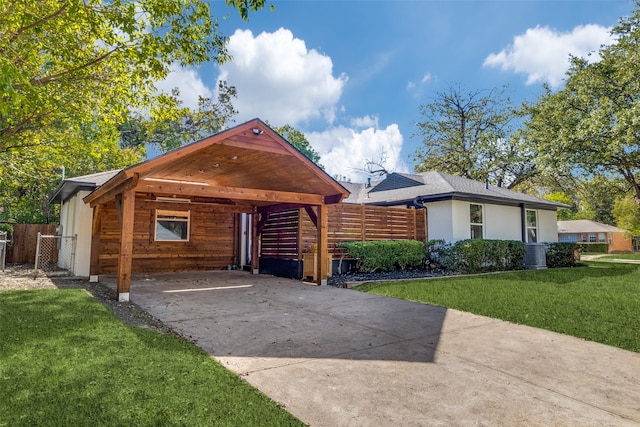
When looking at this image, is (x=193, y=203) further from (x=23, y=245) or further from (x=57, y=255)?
(x=23, y=245)

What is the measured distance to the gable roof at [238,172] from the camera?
7059mm

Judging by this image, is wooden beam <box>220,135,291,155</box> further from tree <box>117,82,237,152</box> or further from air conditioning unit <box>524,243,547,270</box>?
tree <box>117,82,237,152</box>

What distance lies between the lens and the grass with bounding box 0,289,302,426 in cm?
240

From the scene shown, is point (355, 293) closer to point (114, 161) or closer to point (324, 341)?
point (324, 341)

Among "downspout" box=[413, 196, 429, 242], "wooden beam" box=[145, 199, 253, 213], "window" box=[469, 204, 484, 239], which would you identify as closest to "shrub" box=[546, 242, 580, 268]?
"window" box=[469, 204, 484, 239]

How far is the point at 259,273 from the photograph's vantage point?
12.0 m

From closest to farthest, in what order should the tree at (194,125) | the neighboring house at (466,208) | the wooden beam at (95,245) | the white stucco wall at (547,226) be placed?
the wooden beam at (95,245), the neighboring house at (466,208), the white stucco wall at (547,226), the tree at (194,125)

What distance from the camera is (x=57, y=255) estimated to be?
15.1 meters

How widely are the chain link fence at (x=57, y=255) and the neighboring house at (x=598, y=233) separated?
154 ft

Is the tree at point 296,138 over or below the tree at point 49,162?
over

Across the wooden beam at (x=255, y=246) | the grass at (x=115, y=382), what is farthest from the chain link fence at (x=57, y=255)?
the grass at (x=115, y=382)

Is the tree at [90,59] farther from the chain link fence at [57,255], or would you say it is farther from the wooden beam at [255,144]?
the chain link fence at [57,255]

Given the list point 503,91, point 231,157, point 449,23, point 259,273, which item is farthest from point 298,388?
point 503,91

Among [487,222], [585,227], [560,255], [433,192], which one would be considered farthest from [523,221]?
[585,227]
